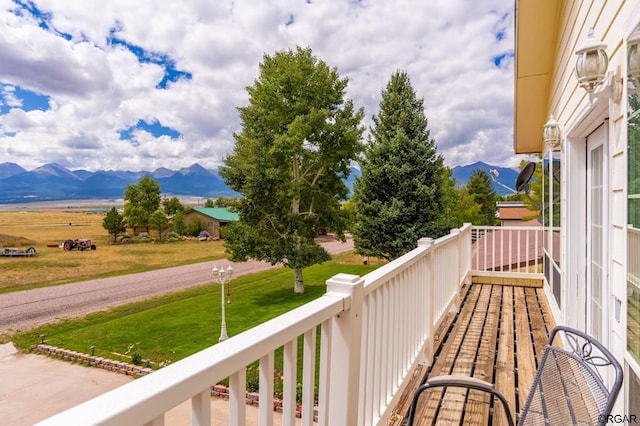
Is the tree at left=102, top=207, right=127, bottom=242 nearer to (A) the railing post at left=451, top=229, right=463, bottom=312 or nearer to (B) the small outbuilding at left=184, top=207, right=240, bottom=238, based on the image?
(B) the small outbuilding at left=184, top=207, right=240, bottom=238

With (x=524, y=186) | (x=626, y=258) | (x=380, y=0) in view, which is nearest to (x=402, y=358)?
(x=626, y=258)

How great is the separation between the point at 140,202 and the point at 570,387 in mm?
47559

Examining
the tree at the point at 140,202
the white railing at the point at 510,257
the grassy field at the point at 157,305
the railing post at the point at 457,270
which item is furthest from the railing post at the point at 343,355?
the tree at the point at 140,202

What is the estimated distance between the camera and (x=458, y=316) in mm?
4312

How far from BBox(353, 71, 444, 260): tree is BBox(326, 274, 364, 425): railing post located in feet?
40.1

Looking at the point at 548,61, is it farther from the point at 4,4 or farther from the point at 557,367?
the point at 4,4

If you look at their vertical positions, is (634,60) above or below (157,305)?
above

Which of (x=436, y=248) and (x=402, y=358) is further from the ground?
(x=436, y=248)

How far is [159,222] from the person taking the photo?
143ft

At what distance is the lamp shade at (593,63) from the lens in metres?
1.84

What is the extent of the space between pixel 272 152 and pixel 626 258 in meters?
13.8

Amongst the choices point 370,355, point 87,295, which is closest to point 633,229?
point 370,355

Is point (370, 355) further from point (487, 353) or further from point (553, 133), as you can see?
point (553, 133)

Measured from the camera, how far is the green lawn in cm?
1246
